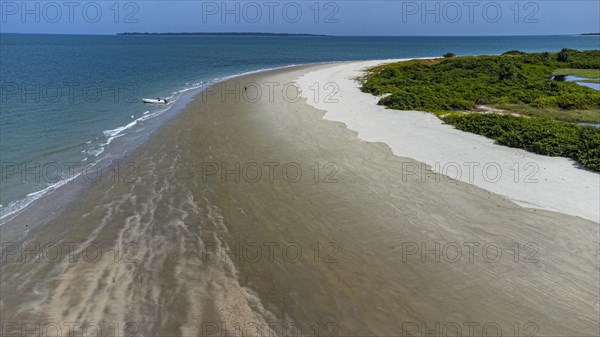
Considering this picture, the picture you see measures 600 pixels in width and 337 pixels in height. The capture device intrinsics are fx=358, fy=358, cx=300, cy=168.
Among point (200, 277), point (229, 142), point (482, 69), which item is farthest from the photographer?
point (482, 69)

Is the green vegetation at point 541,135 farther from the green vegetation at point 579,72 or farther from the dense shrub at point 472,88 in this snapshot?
the green vegetation at point 579,72

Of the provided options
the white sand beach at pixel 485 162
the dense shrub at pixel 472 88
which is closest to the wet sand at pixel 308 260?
the white sand beach at pixel 485 162

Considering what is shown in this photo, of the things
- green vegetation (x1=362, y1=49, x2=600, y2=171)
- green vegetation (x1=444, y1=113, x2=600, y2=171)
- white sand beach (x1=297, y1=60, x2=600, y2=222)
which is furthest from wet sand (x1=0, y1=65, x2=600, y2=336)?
green vegetation (x1=362, y1=49, x2=600, y2=171)

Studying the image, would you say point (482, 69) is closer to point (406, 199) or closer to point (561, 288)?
point (406, 199)

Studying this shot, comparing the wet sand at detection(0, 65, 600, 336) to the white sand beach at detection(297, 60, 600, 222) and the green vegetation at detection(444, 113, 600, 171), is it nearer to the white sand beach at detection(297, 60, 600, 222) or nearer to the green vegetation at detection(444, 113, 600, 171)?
the white sand beach at detection(297, 60, 600, 222)

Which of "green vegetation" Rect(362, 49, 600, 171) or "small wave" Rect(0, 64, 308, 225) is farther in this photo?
"green vegetation" Rect(362, 49, 600, 171)

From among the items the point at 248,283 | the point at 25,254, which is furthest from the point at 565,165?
the point at 25,254

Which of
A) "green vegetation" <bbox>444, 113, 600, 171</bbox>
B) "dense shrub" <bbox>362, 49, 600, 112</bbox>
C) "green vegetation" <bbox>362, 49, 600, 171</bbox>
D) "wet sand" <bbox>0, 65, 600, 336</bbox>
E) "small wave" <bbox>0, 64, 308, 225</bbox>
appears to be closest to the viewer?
"wet sand" <bbox>0, 65, 600, 336</bbox>

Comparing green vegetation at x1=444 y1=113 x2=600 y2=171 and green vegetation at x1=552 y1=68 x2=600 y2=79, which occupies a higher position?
green vegetation at x1=552 y1=68 x2=600 y2=79
